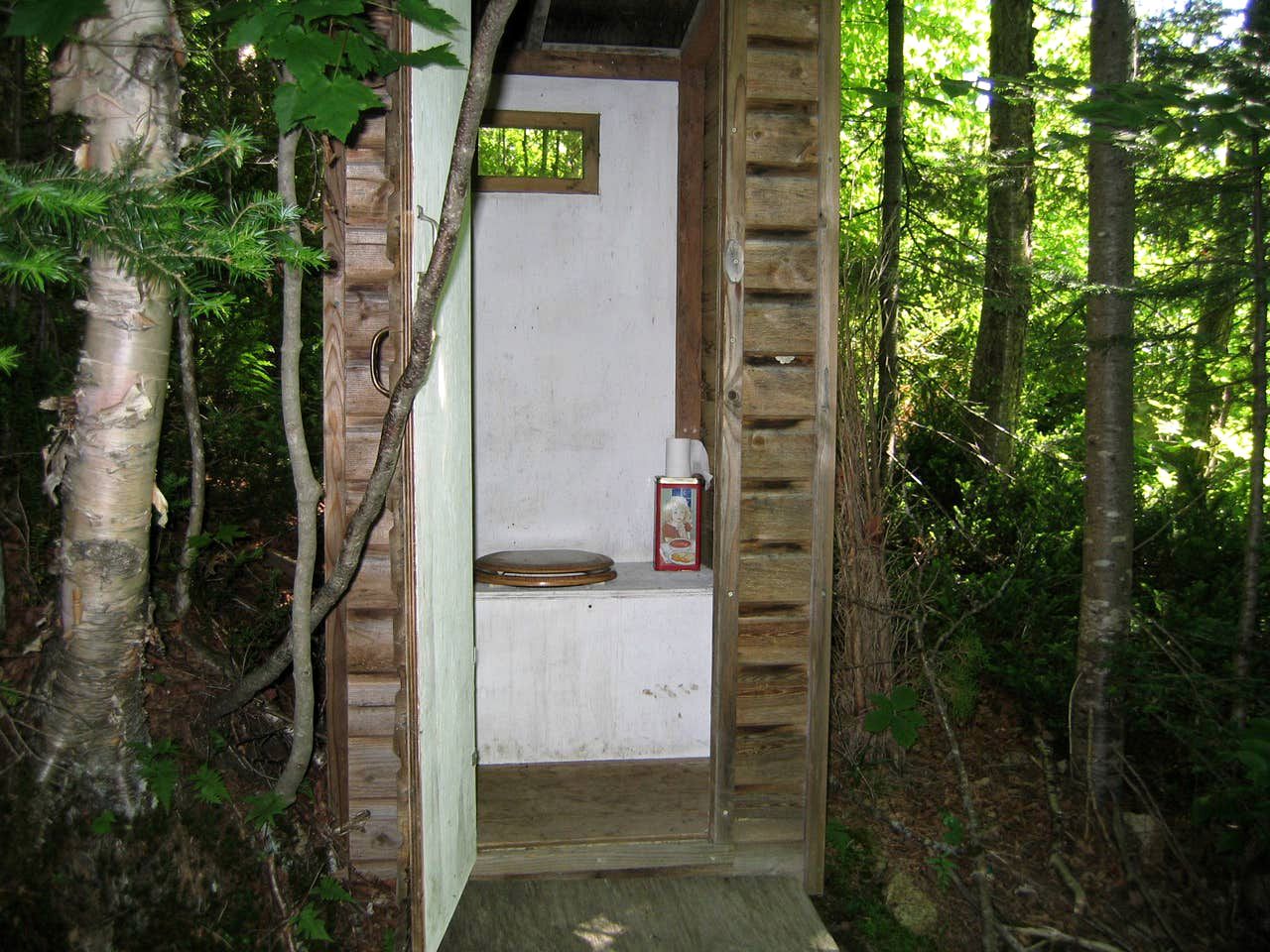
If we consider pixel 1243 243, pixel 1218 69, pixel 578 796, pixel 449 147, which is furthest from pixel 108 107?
pixel 1243 243

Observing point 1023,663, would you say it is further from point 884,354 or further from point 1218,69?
point 1218,69

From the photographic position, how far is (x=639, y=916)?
2.83 m

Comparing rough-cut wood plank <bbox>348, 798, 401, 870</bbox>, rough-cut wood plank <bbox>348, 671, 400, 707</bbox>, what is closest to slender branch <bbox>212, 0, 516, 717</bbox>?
rough-cut wood plank <bbox>348, 671, 400, 707</bbox>

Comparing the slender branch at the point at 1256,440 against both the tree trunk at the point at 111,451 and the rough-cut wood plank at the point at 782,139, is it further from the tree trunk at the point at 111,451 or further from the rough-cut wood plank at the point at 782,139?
the tree trunk at the point at 111,451

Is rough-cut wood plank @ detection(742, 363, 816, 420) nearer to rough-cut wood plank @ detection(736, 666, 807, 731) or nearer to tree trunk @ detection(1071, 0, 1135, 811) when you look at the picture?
rough-cut wood plank @ detection(736, 666, 807, 731)

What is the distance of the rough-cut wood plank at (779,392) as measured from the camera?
2.92 m

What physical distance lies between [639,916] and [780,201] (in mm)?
2057

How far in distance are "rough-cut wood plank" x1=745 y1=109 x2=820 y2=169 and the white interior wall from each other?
3.47ft

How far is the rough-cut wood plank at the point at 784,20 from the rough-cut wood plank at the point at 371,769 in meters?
2.24

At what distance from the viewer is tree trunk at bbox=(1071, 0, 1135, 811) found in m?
3.54

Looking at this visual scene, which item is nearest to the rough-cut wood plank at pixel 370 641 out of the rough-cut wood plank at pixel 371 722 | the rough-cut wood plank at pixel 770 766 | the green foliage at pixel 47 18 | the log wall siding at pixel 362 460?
the log wall siding at pixel 362 460

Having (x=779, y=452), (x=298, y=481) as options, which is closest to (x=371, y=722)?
(x=298, y=481)

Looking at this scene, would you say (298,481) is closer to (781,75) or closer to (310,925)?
(310,925)

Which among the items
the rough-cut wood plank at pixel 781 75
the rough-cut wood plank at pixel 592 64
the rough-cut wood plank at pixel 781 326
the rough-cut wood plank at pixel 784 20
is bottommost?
the rough-cut wood plank at pixel 781 326
